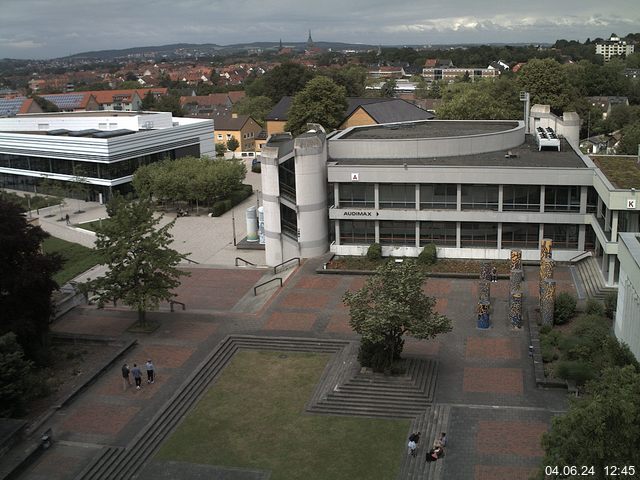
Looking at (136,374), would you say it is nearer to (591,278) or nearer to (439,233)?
(439,233)

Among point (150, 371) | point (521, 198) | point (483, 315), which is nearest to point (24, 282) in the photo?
point (150, 371)

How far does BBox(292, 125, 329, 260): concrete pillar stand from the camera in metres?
46.1

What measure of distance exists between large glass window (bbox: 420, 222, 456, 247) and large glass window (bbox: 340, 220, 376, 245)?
3377 mm

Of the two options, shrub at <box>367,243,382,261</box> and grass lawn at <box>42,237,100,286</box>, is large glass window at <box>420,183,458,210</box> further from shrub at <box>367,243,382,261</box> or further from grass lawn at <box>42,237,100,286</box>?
grass lawn at <box>42,237,100,286</box>

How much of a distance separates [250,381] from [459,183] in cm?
2068

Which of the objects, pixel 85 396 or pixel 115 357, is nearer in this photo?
pixel 85 396

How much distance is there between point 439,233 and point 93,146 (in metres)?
41.6

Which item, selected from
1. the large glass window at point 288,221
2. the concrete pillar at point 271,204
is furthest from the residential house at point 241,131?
the large glass window at point 288,221

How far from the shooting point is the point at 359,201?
155 feet

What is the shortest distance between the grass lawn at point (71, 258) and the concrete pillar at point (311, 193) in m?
14.6

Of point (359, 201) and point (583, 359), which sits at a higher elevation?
point (359, 201)

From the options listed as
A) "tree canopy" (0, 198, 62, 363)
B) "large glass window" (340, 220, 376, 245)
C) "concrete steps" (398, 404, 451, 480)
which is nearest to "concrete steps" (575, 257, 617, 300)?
"large glass window" (340, 220, 376, 245)

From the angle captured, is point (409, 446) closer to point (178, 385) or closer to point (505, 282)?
point (178, 385)

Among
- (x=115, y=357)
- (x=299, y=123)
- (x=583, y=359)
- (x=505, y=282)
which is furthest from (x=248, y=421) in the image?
(x=299, y=123)
